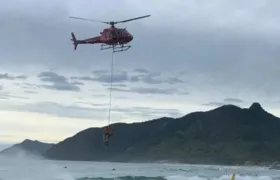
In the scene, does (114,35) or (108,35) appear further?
(108,35)

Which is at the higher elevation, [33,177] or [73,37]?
[73,37]

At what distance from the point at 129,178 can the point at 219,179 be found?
49.6ft

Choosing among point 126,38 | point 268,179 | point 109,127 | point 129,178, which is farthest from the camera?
point 268,179

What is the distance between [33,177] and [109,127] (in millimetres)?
47222

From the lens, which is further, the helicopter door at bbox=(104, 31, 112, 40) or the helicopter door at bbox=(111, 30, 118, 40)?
the helicopter door at bbox=(104, 31, 112, 40)

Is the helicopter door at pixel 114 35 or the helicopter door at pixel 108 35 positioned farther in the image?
the helicopter door at pixel 108 35

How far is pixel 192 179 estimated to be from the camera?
100625 millimetres

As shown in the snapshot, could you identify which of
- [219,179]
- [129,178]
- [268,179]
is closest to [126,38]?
[129,178]

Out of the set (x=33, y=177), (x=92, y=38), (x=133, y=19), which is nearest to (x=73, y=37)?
(x=92, y=38)

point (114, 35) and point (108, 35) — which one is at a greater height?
point (108, 35)

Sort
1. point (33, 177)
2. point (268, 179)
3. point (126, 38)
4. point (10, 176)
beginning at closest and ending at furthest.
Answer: point (126, 38)
point (33, 177)
point (10, 176)
point (268, 179)

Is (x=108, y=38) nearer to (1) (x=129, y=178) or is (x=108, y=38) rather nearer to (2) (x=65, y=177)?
(2) (x=65, y=177)

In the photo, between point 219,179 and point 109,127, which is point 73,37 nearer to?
point 109,127

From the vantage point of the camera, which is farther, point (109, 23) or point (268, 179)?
point (268, 179)
